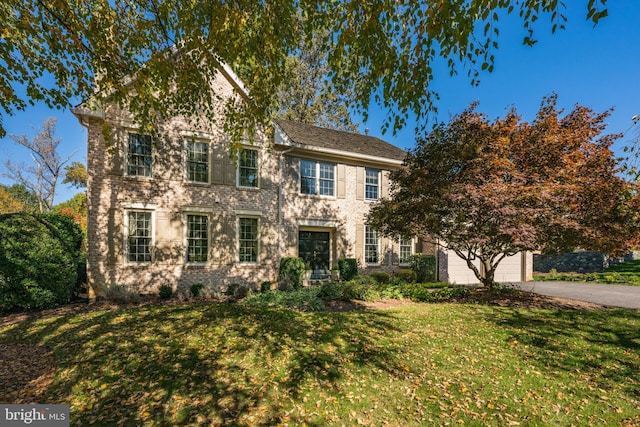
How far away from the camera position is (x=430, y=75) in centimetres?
518

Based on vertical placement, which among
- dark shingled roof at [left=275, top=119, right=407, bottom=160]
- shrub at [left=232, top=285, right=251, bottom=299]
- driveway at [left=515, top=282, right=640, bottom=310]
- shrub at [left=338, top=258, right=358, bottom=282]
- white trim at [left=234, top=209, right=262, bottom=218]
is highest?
dark shingled roof at [left=275, top=119, right=407, bottom=160]

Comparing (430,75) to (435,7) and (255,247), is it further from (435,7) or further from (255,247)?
(255,247)

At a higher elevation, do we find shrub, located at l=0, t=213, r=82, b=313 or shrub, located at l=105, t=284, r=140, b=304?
shrub, located at l=0, t=213, r=82, b=313

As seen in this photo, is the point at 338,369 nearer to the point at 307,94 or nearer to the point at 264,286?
the point at 264,286

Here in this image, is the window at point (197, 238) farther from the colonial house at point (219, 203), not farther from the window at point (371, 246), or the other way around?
the window at point (371, 246)

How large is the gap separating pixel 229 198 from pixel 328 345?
348 inches

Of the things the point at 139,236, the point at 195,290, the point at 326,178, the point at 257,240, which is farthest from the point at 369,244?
the point at 139,236

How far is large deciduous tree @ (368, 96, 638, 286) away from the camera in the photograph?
895 cm

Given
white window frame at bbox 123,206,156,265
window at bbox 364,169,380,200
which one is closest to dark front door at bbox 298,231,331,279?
window at bbox 364,169,380,200

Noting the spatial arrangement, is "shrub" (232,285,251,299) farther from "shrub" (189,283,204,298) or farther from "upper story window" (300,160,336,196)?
"upper story window" (300,160,336,196)

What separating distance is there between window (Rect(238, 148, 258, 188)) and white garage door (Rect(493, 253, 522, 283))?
14.4m

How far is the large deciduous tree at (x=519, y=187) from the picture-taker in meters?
8.95

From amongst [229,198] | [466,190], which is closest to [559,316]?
[466,190]

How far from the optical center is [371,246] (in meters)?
16.6
